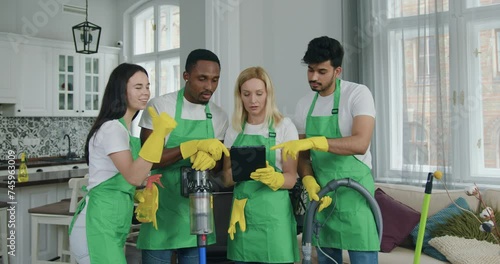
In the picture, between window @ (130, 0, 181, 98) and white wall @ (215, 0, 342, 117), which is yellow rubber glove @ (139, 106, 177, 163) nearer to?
white wall @ (215, 0, 342, 117)

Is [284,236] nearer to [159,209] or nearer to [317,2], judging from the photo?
[159,209]

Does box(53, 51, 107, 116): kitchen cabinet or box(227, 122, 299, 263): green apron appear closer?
box(227, 122, 299, 263): green apron

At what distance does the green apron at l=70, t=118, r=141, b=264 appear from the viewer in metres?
1.58

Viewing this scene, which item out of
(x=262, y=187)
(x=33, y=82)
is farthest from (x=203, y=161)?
(x=33, y=82)

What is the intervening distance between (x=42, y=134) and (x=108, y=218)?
5.34 meters

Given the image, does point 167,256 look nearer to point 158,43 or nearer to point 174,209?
point 174,209

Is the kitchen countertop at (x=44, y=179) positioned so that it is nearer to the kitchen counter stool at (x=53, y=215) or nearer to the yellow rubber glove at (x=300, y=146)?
the kitchen counter stool at (x=53, y=215)

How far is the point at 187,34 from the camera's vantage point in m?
3.74

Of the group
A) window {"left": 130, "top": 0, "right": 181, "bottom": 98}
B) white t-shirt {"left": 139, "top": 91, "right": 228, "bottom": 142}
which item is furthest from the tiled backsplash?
white t-shirt {"left": 139, "top": 91, "right": 228, "bottom": 142}

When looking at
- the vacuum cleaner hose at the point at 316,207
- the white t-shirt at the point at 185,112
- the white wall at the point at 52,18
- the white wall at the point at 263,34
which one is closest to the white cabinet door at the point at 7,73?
the white wall at the point at 52,18

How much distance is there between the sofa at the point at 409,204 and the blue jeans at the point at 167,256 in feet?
3.55

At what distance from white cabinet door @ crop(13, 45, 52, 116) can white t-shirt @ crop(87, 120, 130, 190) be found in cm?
488

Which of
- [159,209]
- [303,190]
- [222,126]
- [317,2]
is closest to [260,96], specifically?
[222,126]

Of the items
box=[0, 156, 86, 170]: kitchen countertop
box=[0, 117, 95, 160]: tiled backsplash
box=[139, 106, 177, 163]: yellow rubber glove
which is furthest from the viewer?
box=[0, 117, 95, 160]: tiled backsplash
